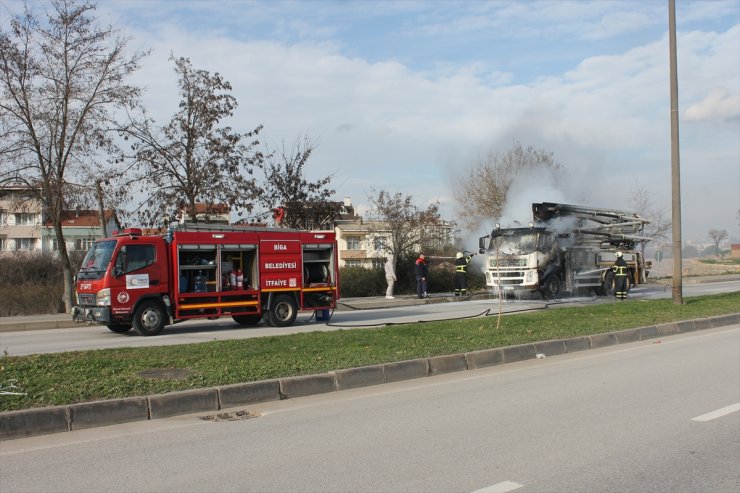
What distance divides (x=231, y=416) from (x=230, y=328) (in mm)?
10153

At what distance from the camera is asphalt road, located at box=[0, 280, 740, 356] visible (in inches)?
537

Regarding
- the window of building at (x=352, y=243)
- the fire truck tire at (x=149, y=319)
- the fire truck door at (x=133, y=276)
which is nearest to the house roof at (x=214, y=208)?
the fire truck door at (x=133, y=276)

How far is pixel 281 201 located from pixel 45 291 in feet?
30.5

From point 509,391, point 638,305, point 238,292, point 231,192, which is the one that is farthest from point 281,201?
point 509,391

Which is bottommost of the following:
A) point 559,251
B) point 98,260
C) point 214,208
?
point 98,260

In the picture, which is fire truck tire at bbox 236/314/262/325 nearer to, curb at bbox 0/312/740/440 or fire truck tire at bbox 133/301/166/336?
fire truck tire at bbox 133/301/166/336

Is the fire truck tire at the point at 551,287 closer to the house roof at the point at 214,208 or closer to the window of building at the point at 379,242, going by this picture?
the window of building at the point at 379,242

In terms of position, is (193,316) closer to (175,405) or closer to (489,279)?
(175,405)

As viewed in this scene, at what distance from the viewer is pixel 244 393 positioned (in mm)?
7777

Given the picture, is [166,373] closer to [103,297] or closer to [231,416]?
[231,416]

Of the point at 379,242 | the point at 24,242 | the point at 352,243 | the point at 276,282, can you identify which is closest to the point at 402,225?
the point at 379,242

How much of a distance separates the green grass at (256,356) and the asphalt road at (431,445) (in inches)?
26.3

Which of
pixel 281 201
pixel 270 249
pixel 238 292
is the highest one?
pixel 281 201

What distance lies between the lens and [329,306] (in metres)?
18.0
